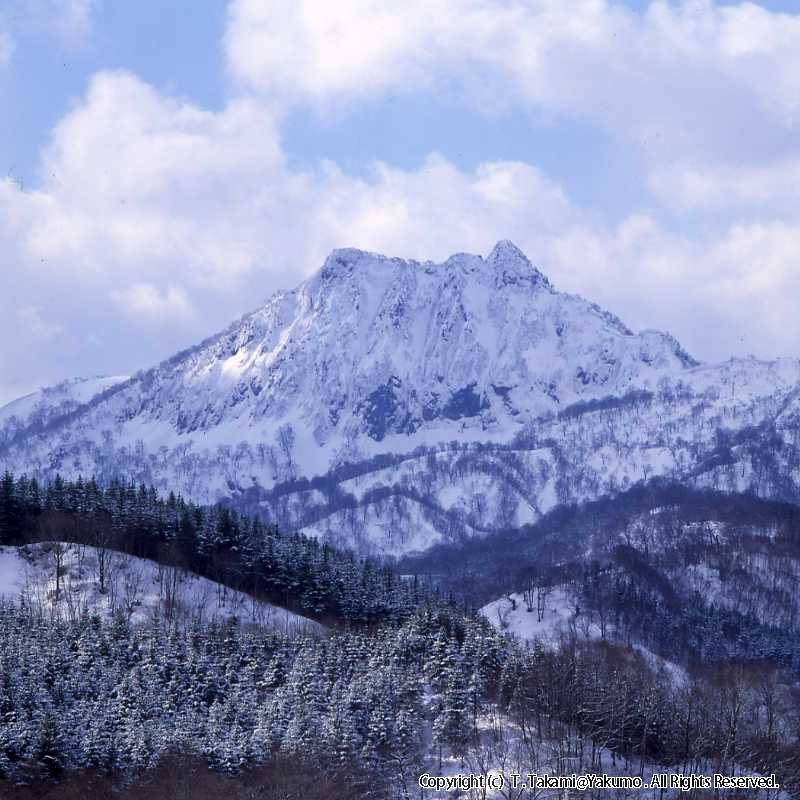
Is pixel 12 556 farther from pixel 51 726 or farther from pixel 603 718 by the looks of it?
pixel 603 718

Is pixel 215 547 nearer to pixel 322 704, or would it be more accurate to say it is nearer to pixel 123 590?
pixel 123 590

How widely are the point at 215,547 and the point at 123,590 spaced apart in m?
15.6

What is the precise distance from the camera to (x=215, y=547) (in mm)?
130125

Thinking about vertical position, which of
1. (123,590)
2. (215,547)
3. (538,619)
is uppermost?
(215,547)

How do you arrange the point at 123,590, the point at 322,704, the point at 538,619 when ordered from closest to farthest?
the point at 322,704
the point at 123,590
the point at 538,619

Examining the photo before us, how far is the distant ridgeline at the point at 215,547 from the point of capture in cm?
12594

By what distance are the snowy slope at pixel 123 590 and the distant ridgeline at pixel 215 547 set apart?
112 inches

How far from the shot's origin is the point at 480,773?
257ft

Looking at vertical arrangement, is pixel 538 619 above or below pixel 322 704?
above

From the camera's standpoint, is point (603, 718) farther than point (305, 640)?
No

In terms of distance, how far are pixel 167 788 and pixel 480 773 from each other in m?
23.1

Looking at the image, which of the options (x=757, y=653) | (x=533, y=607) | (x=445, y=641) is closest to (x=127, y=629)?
(x=445, y=641)

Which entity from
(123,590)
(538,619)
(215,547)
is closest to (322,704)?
(123,590)

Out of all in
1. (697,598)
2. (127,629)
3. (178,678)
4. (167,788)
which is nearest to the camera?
(167,788)
